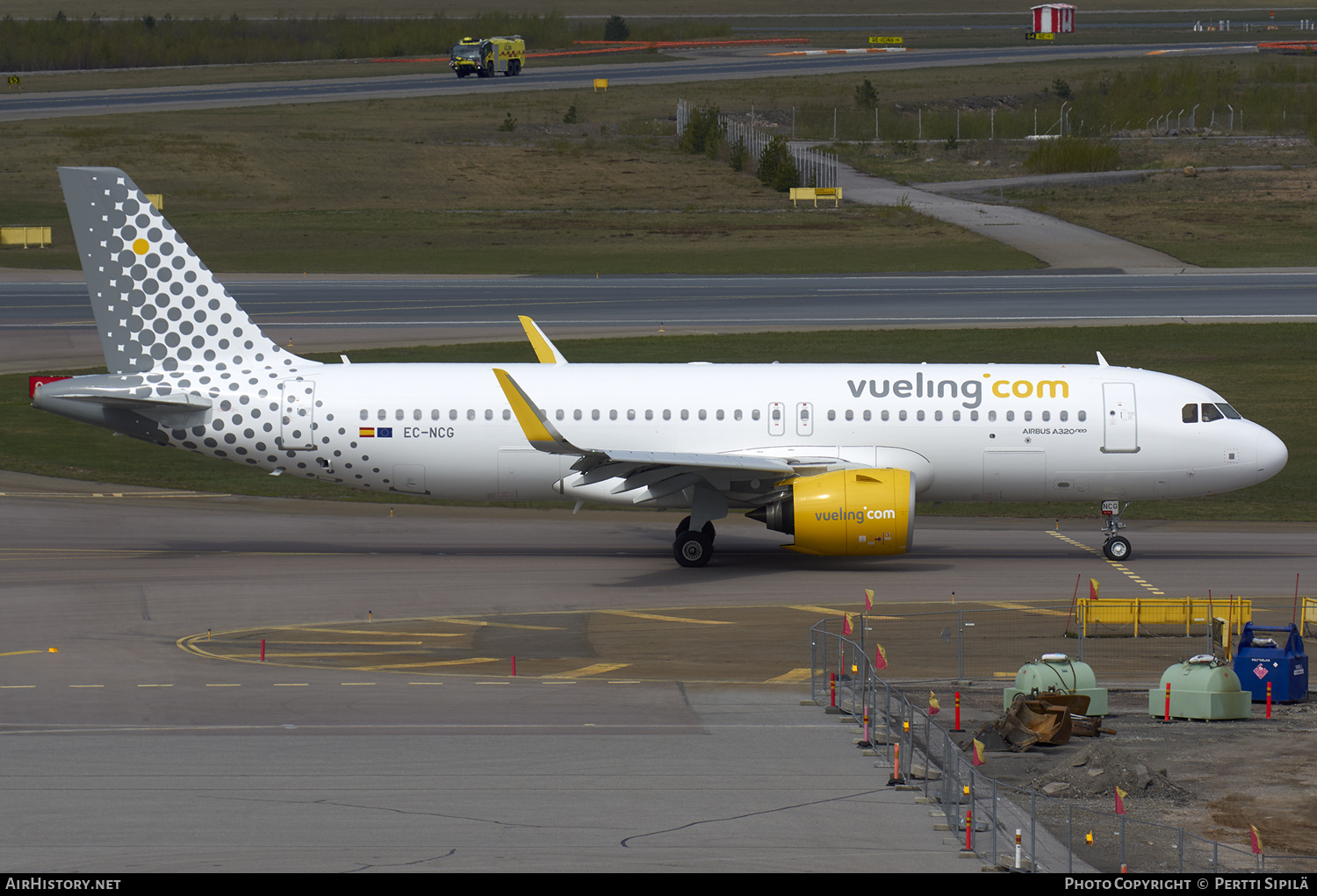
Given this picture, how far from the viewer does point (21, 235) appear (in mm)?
94438

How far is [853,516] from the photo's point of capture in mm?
33531

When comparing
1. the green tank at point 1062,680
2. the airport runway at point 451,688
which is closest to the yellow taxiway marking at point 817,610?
the airport runway at point 451,688

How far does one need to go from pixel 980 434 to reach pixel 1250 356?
29.7m

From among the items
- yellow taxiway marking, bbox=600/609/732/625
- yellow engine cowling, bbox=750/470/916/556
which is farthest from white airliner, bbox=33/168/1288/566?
yellow taxiway marking, bbox=600/609/732/625

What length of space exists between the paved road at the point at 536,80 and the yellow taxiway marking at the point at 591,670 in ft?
357

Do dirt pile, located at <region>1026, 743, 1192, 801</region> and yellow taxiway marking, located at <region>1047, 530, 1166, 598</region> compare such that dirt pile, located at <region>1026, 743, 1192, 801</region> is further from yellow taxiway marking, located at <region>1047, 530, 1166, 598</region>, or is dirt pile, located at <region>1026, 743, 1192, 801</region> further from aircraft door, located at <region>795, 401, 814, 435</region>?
aircraft door, located at <region>795, 401, 814, 435</region>

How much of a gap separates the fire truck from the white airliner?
12425 centimetres

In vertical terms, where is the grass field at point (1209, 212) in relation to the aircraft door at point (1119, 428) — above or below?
above

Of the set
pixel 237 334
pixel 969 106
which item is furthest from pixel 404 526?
pixel 969 106

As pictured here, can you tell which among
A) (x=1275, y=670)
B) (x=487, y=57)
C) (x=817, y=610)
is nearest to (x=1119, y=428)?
(x=817, y=610)

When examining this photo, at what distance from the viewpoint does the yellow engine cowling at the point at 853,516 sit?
33531mm

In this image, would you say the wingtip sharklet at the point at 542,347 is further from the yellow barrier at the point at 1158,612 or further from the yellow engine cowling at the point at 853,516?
the yellow barrier at the point at 1158,612

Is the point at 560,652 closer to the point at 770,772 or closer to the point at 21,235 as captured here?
the point at 770,772

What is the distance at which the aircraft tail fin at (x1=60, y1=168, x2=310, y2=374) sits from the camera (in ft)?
119
